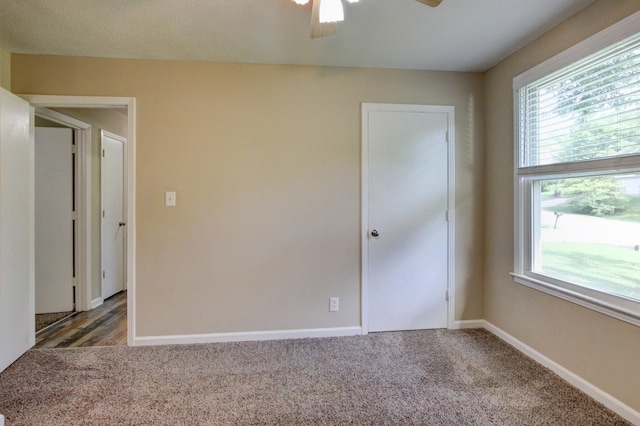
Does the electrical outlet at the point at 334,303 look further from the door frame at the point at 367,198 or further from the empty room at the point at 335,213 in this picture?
the door frame at the point at 367,198

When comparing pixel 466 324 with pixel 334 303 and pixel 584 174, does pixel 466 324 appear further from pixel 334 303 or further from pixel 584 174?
pixel 584 174

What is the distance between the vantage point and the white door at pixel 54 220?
3.21 meters

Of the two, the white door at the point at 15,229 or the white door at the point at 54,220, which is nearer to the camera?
the white door at the point at 15,229

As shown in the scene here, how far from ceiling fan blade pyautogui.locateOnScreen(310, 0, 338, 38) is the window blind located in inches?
62.8

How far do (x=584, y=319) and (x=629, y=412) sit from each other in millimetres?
490

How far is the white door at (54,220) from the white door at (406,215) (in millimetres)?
3172

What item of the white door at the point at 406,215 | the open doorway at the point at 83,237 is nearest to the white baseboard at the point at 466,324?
the white door at the point at 406,215

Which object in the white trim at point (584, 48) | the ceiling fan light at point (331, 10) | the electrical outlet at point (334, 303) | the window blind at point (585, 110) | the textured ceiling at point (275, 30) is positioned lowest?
the electrical outlet at point (334, 303)

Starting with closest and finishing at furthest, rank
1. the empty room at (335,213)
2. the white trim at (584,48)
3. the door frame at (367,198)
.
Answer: the white trim at (584,48) → the empty room at (335,213) → the door frame at (367,198)

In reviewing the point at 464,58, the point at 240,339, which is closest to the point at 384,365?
the point at 240,339

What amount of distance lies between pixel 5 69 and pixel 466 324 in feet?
14.4

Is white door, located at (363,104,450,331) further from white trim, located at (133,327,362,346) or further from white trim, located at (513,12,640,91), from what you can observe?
white trim, located at (513,12,640,91)

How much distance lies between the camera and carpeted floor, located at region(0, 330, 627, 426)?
5.53 ft

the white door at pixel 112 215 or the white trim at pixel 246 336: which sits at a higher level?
the white door at pixel 112 215
